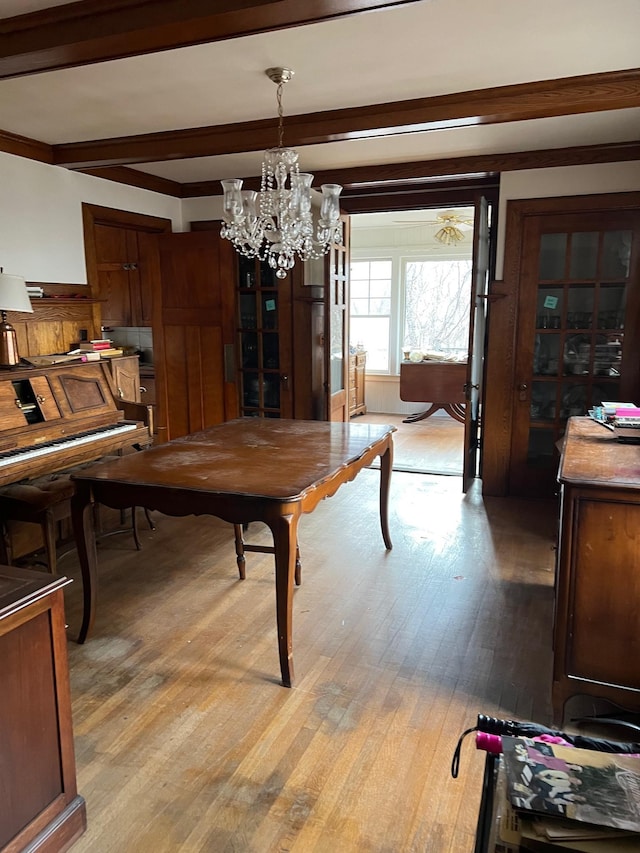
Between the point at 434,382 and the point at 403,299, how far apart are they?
5.09ft

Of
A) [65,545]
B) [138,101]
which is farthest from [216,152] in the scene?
[65,545]

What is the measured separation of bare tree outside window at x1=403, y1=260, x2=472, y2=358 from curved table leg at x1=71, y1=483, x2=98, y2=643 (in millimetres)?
6168

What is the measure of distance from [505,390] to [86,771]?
371cm

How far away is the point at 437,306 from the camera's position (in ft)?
26.6

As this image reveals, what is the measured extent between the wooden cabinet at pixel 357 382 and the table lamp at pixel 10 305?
15.8 feet

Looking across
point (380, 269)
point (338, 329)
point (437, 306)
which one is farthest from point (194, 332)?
point (437, 306)

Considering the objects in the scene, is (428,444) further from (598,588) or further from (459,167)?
(598,588)

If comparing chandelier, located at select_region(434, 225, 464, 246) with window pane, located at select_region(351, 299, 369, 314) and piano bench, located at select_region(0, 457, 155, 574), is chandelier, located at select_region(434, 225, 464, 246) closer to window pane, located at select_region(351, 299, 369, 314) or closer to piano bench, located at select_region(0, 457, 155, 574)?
window pane, located at select_region(351, 299, 369, 314)

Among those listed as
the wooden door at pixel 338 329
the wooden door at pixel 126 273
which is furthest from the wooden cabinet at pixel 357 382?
the wooden door at pixel 126 273

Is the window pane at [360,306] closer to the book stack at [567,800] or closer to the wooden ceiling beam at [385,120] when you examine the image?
the wooden ceiling beam at [385,120]

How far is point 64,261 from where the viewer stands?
4.23 meters

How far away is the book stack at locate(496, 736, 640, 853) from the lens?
0.98m

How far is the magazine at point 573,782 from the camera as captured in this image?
3.34 feet

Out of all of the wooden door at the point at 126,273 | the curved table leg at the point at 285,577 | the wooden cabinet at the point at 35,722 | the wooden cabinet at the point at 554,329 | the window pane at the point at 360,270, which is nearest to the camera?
the wooden cabinet at the point at 35,722
